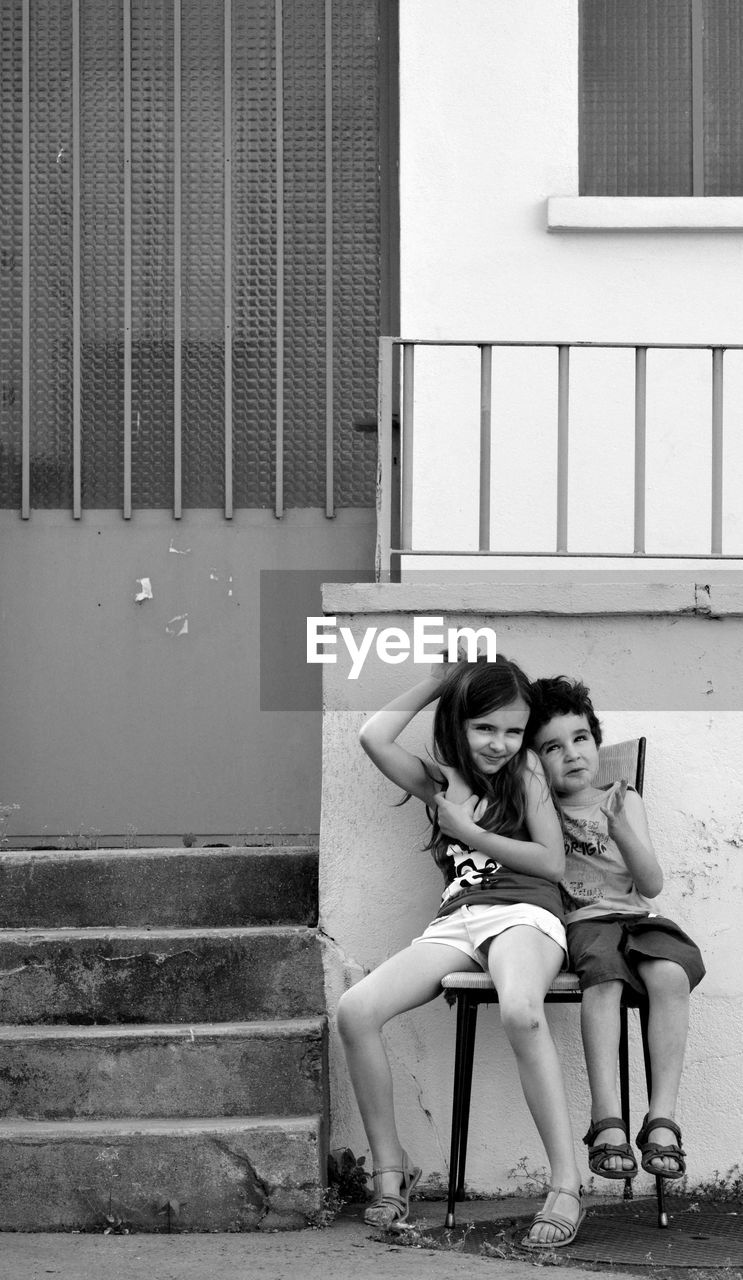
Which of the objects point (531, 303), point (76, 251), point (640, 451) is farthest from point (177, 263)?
point (640, 451)

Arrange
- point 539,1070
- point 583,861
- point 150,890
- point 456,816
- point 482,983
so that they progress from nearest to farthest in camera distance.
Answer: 1. point 539,1070
2. point 482,983
3. point 456,816
4. point 583,861
5. point 150,890

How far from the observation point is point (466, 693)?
347 centimetres

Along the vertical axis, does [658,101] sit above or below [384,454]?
above

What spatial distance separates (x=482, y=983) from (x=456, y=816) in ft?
1.35

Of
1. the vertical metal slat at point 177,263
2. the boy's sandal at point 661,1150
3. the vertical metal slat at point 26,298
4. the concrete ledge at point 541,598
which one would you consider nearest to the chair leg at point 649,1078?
the boy's sandal at point 661,1150

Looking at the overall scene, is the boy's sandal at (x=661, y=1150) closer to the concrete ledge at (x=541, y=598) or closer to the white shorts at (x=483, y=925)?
the white shorts at (x=483, y=925)

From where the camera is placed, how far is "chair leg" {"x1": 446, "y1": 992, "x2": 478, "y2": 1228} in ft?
10.6

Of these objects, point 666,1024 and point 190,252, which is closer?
point 666,1024

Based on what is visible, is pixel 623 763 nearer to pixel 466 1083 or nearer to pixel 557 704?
pixel 557 704

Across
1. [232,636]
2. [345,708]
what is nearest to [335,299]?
[232,636]

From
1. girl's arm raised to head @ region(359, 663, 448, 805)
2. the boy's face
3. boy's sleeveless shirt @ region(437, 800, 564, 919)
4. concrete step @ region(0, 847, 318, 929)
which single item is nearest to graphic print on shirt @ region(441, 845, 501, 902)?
boy's sleeveless shirt @ region(437, 800, 564, 919)

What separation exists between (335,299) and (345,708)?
1667mm

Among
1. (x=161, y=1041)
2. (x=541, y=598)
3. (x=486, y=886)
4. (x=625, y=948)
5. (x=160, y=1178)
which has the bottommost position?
(x=160, y=1178)

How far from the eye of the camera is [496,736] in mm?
3441
